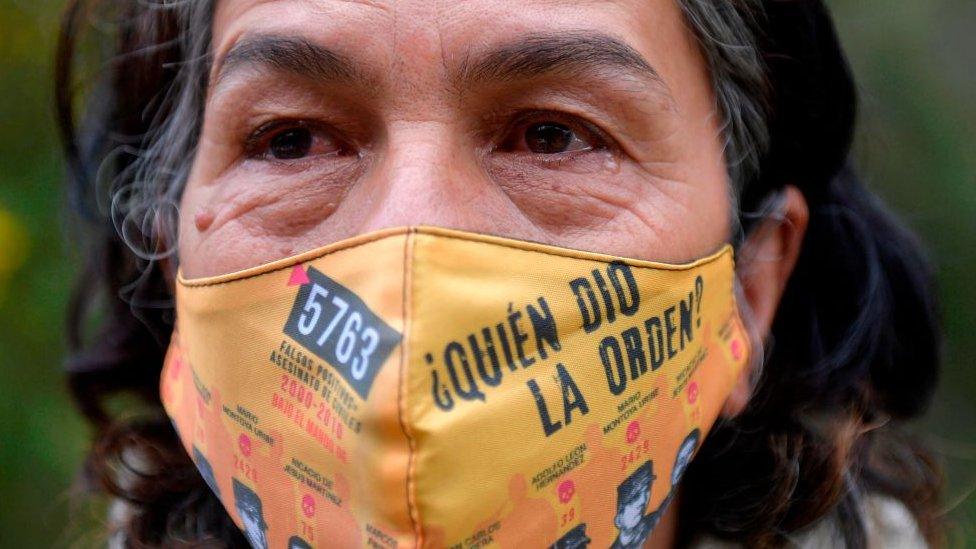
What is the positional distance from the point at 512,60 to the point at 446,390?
63 cm

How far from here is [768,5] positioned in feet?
7.68

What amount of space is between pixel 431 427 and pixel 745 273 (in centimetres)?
102

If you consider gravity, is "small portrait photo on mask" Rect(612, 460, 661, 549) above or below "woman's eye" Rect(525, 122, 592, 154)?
below

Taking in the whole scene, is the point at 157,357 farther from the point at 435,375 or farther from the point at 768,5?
the point at 768,5

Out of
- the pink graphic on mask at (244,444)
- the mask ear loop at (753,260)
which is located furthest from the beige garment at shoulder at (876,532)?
the pink graphic on mask at (244,444)

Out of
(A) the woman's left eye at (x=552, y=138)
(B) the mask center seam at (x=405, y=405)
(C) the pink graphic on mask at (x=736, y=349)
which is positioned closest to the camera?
(B) the mask center seam at (x=405, y=405)

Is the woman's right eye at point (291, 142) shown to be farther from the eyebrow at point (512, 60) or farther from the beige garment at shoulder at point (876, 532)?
the beige garment at shoulder at point (876, 532)

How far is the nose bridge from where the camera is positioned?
67.5 inches

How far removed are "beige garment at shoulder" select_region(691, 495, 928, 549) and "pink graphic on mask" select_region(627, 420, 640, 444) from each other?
66 cm

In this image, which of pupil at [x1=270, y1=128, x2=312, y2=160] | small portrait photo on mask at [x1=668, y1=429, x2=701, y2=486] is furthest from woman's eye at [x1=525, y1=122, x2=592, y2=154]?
small portrait photo on mask at [x1=668, y1=429, x2=701, y2=486]

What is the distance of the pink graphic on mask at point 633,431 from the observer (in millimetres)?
1814

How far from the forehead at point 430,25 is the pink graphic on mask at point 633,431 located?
0.69 m

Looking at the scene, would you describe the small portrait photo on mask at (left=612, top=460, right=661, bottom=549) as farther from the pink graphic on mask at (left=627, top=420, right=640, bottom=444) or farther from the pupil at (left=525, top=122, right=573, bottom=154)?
the pupil at (left=525, top=122, right=573, bottom=154)

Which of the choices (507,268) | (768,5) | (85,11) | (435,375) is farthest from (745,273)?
(85,11)
